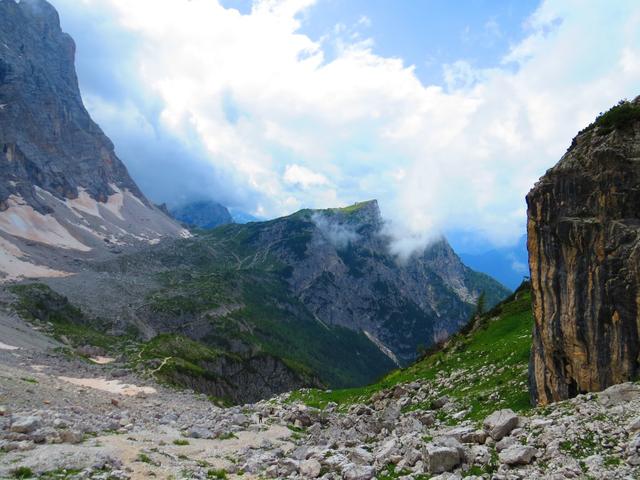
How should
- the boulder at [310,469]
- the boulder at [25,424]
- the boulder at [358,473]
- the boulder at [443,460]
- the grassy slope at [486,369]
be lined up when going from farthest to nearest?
the grassy slope at [486,369] → the boulder at [25,424] → the boulder at [310,469] → the boulder at [358,473] → the boulder at [443,460]

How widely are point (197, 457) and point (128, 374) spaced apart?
66379 millimetres

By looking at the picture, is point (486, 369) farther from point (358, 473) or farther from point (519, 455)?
point (519, 455)

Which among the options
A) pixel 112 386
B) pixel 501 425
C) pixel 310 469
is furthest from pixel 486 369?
pixel 112 386

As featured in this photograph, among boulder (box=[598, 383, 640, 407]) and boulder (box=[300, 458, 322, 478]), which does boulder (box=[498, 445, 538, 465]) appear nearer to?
boulder (box=[598, 383, 640, 407])

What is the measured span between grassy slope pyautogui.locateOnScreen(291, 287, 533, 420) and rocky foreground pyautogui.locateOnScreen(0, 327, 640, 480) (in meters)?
1.84

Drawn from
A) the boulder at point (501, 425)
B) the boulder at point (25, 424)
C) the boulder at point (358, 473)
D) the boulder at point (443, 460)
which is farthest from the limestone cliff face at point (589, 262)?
the boulder at point (25, 424)

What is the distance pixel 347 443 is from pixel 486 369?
64.4 ft

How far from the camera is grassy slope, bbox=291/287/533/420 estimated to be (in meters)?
36.5

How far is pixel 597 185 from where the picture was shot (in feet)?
99.8

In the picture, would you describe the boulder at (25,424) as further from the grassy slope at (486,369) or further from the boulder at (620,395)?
the boulder at (620,395)

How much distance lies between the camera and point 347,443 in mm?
30875

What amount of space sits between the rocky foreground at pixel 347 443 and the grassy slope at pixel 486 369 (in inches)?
72.4

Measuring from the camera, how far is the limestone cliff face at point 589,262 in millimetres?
27422

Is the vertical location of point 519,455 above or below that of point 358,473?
above
